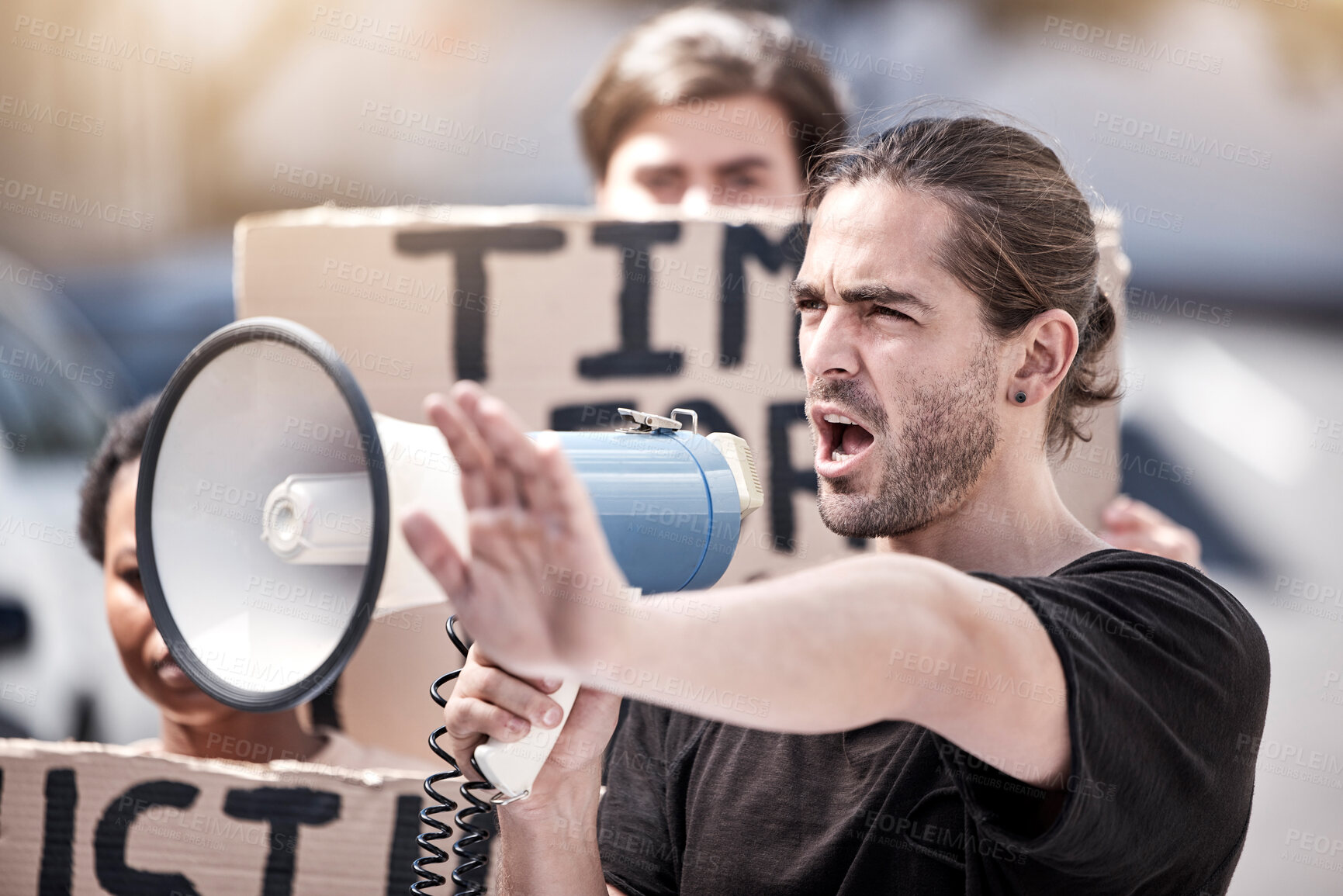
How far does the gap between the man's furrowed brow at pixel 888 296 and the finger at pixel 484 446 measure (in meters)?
0.73

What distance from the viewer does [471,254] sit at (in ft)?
6.38

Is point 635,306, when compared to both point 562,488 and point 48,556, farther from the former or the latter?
point 48,556

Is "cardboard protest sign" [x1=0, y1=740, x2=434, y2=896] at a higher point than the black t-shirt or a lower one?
lower

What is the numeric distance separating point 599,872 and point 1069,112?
255 cm

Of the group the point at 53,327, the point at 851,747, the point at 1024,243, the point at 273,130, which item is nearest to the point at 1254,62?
the point at 1024,243

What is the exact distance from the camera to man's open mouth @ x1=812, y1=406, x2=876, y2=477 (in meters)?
1.31

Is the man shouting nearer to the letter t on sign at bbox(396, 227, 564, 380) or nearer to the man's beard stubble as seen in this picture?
the man's beard stubble

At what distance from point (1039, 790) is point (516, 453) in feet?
2.03

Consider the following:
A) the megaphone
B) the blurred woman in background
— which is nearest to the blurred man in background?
the blurred woman in background

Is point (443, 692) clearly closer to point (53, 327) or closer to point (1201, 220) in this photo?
point (53, 327)

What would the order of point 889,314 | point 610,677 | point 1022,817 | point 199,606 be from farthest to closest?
1. point 889,314
2. point 199,606
3. point 1022,817
4. point 610,677

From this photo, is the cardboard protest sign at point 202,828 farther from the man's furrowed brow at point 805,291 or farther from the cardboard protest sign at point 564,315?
the man's furrowed brow at point 805,291

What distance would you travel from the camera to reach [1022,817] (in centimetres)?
98

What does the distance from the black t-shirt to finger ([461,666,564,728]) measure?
1.28 ft
